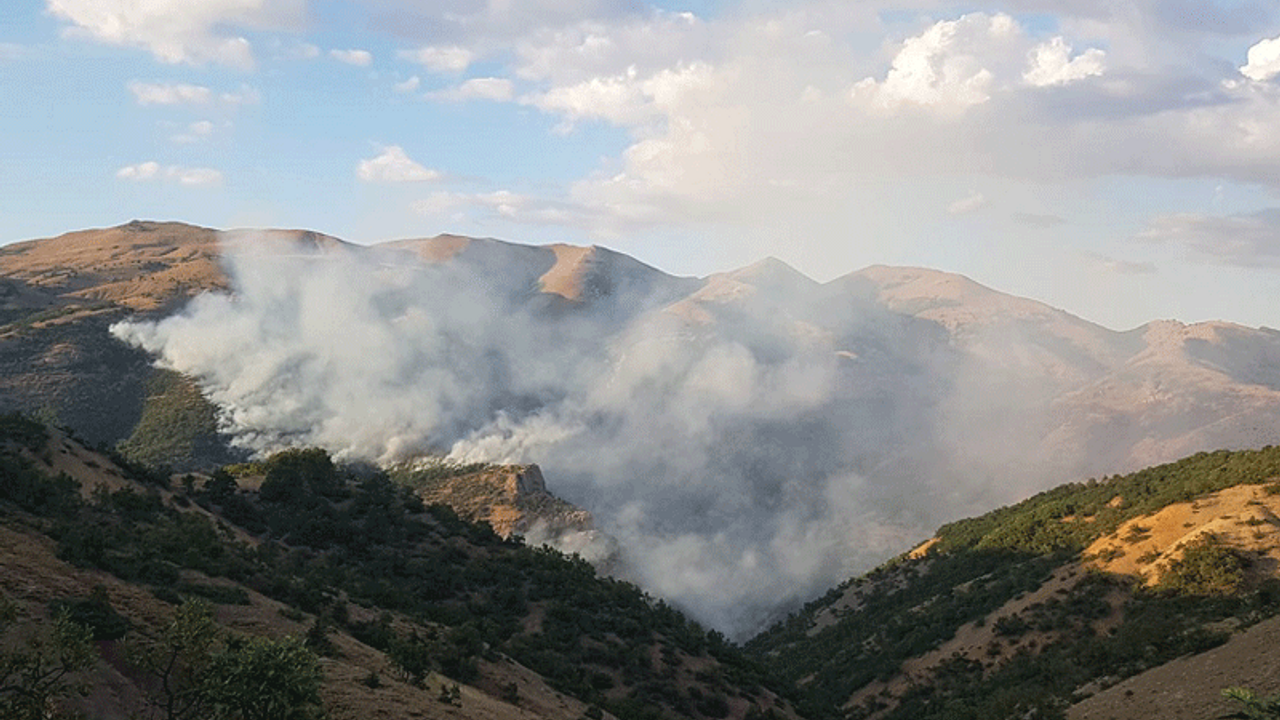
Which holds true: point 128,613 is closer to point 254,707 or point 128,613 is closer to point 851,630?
point 254,707

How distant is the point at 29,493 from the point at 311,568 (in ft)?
63.0

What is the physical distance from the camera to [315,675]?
21.5m

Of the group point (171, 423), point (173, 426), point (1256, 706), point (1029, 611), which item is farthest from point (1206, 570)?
point (171, 423)

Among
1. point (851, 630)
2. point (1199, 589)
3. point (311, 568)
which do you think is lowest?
point (851, 630)

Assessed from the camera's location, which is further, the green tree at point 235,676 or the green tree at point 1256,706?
the green tree at point 235,676

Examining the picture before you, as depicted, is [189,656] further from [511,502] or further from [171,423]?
[171,423]

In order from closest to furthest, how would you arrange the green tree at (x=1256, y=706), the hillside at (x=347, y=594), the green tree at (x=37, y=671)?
the green tree at (x=1256, y=706), the green tree at (x=37, y=671), the hillside at (x=347, y=594)

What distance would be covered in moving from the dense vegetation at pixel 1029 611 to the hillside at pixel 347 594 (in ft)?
44.0

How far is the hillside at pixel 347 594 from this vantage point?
96.1 ft

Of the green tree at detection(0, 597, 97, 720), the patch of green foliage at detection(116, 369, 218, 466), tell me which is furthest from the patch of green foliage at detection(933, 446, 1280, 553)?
the patch of green foliage at detection(116, 369, 218, 466)

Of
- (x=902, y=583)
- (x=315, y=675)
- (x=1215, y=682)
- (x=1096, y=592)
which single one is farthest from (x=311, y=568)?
(x=902, y=583)

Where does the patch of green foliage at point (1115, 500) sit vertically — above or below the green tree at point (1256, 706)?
below

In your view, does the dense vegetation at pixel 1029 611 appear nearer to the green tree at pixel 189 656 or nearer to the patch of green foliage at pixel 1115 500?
the patch of green foliage at pixel 1115 500

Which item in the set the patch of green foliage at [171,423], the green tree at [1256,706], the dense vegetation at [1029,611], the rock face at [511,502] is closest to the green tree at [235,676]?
the green tree at [1256,706]
